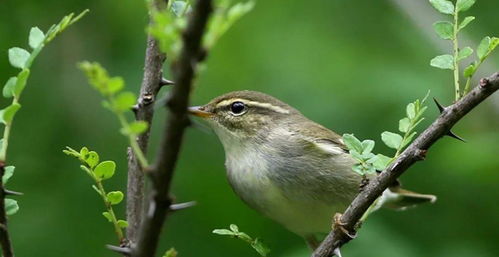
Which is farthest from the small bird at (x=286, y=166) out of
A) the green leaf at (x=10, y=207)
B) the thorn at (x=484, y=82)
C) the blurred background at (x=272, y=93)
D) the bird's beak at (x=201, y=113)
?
the green leaf at (x=10, y=207)

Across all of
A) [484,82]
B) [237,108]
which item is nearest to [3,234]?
[484,82]

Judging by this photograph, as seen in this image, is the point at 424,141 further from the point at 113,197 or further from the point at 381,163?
the point at 113,197

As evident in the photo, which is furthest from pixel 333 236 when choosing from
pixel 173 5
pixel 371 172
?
pixel 173 5

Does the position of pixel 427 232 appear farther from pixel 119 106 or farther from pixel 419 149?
pixel 119 106

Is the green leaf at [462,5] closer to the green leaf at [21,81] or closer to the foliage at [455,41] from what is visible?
the foliage at [455,41]

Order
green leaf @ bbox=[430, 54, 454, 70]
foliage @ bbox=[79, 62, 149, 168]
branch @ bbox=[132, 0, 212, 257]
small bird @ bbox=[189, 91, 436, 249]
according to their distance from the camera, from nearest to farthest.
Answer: branch @ bbox=[132, 0, 212, 257]
foliage @ bbox=[79, 62, 149, 168]
green leaf @ bbox=[430, 54, 454, 70]
small bird @ bbox=[189, 91, 436, 249]

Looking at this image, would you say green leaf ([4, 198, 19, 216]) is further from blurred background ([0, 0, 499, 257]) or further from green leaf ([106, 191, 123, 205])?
blurred background ([0, 0, 499, 257])

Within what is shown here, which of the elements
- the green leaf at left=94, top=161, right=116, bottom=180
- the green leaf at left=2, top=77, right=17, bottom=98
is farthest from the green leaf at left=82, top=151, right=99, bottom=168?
the green leaf at left=2, top=77, right=17, bottom=98
